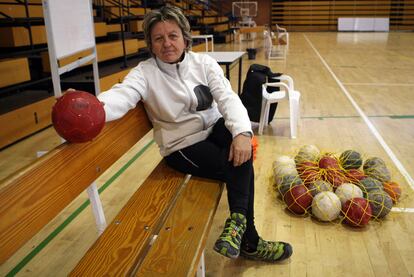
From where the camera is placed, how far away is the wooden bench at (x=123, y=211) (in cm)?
109

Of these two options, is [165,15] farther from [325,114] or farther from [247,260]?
[325,114]

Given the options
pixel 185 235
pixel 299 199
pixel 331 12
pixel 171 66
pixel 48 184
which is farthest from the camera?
pixel 331 12

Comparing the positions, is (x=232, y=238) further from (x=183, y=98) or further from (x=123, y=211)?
(x=183, y=98)

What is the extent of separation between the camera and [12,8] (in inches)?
189

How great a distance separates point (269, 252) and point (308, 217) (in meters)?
0.57

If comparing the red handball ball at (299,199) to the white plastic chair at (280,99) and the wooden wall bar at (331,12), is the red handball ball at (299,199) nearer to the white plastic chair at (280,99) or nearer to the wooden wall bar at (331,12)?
the white plastic chair at (280,99)

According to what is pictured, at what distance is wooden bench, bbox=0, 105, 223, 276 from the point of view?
109 cm

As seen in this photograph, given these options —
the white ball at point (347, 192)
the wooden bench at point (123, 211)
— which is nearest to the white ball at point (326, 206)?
the white ball at point (347, 192)

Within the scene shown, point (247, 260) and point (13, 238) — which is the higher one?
point (13, 238)

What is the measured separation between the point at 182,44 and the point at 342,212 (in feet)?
4.46

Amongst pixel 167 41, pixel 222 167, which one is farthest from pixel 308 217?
pixel 167 41

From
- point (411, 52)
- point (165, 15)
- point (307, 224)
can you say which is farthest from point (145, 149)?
point (411, 52)

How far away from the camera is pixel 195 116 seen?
1907 mm

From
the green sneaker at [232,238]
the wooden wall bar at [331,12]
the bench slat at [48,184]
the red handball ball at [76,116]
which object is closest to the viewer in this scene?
the bench slat at [48,184]
